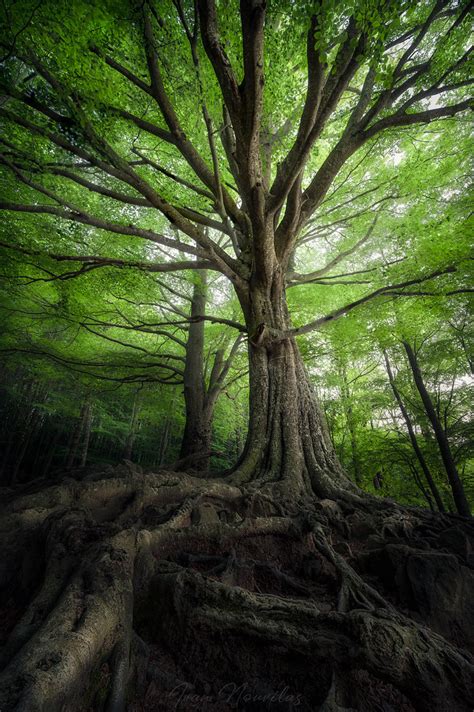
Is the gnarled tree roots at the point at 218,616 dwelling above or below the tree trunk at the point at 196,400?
below

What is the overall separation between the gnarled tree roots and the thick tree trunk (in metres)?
1.10

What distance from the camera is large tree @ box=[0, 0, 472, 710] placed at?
4.32 ft

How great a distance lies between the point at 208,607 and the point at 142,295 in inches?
260

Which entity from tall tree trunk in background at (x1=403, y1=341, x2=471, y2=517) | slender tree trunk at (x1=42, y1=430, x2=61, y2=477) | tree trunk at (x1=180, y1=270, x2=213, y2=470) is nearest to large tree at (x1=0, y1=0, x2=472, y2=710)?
tree trunk at (x1=180, y1=270, x2=213, y2=470)

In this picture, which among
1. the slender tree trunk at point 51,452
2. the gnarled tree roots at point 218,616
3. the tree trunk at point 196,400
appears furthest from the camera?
the slender tree trunk at point 51,452

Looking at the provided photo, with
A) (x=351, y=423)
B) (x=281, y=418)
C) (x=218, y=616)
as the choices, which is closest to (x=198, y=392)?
(x=281, y=418)

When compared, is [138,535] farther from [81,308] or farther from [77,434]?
[77,434]

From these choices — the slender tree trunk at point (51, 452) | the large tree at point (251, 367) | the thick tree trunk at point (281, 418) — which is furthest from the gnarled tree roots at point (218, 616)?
the slender tree trunk at point (51, 452)

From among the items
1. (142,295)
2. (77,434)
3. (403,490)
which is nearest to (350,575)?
(142,295)

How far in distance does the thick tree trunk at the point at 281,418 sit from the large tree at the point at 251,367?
3cm

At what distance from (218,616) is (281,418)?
2.85m

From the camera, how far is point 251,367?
4664mm

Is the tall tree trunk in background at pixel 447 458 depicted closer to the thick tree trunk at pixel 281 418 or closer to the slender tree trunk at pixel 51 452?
the thick tree trunk at pixel 281 418

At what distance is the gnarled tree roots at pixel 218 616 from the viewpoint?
1.21m
